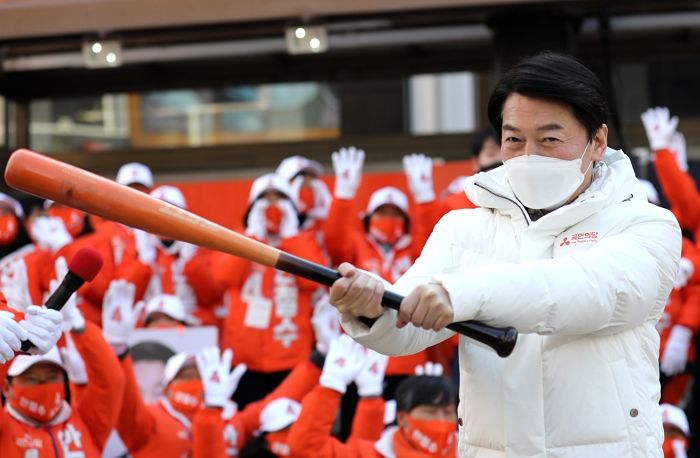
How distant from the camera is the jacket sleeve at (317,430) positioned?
17.9 feet

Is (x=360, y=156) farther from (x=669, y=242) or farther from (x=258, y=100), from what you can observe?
(x=669, y=242)

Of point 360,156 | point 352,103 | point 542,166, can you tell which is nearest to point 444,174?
point 360,156

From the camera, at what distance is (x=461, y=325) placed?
7.89ft

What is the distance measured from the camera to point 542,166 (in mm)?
2568

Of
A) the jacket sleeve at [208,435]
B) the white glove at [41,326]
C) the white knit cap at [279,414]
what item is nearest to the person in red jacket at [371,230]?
the white knit cap at [279,414]

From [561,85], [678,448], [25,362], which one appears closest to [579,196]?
[561,85]

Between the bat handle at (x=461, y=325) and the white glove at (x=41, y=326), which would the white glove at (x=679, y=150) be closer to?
the white glove at (x=41, y=326)

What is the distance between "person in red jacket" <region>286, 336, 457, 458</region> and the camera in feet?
17.5

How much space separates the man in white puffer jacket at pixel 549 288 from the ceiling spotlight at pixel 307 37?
13.9 ft

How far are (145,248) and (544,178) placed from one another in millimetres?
4947

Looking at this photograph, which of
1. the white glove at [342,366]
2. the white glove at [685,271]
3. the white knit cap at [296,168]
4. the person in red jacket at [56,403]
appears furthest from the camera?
the white knit cap at [296,168]

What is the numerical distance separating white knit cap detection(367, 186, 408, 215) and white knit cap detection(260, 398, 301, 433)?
1611mm

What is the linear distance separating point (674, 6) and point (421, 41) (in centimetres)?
166

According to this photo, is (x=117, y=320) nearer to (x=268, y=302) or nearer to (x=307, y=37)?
(x=268, y=302)
